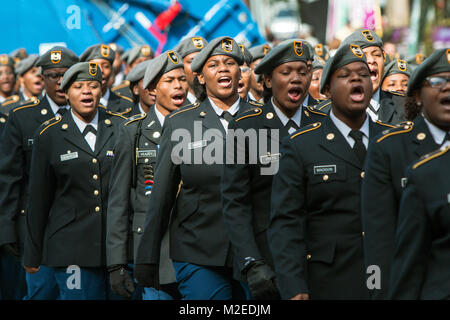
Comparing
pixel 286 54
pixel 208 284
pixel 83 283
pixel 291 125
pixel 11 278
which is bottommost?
pixel 11 278

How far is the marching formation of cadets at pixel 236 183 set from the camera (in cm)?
514

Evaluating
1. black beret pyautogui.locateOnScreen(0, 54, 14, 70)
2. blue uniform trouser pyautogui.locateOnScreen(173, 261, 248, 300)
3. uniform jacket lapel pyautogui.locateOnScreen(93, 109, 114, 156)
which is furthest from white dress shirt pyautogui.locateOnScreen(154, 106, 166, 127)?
black beret pyautogui.locateOnScreen(0, 54, 14, 70)

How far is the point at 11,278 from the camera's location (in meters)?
10.0

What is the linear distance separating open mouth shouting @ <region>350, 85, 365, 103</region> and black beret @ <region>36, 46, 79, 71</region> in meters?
4.01

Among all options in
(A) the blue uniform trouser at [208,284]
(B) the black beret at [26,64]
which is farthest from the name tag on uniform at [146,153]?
(B) the black beret at [26,64]

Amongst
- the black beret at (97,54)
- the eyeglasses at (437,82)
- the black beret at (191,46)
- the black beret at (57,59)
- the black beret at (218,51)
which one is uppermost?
the black beret at (97,54)

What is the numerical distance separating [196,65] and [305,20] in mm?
15460

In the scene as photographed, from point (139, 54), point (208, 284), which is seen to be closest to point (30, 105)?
point (208, 284)

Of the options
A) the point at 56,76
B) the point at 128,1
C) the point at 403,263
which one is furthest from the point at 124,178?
the point at 128,1

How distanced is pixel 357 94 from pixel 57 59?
4.13 metres

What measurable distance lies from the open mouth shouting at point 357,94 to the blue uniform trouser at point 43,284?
374cm

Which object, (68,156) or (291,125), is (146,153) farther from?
(291,125)

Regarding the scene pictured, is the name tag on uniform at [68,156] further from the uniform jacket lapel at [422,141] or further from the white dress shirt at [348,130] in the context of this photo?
the uniform jacket lapel at [422,141]

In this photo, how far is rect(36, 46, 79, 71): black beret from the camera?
30.6 feet
